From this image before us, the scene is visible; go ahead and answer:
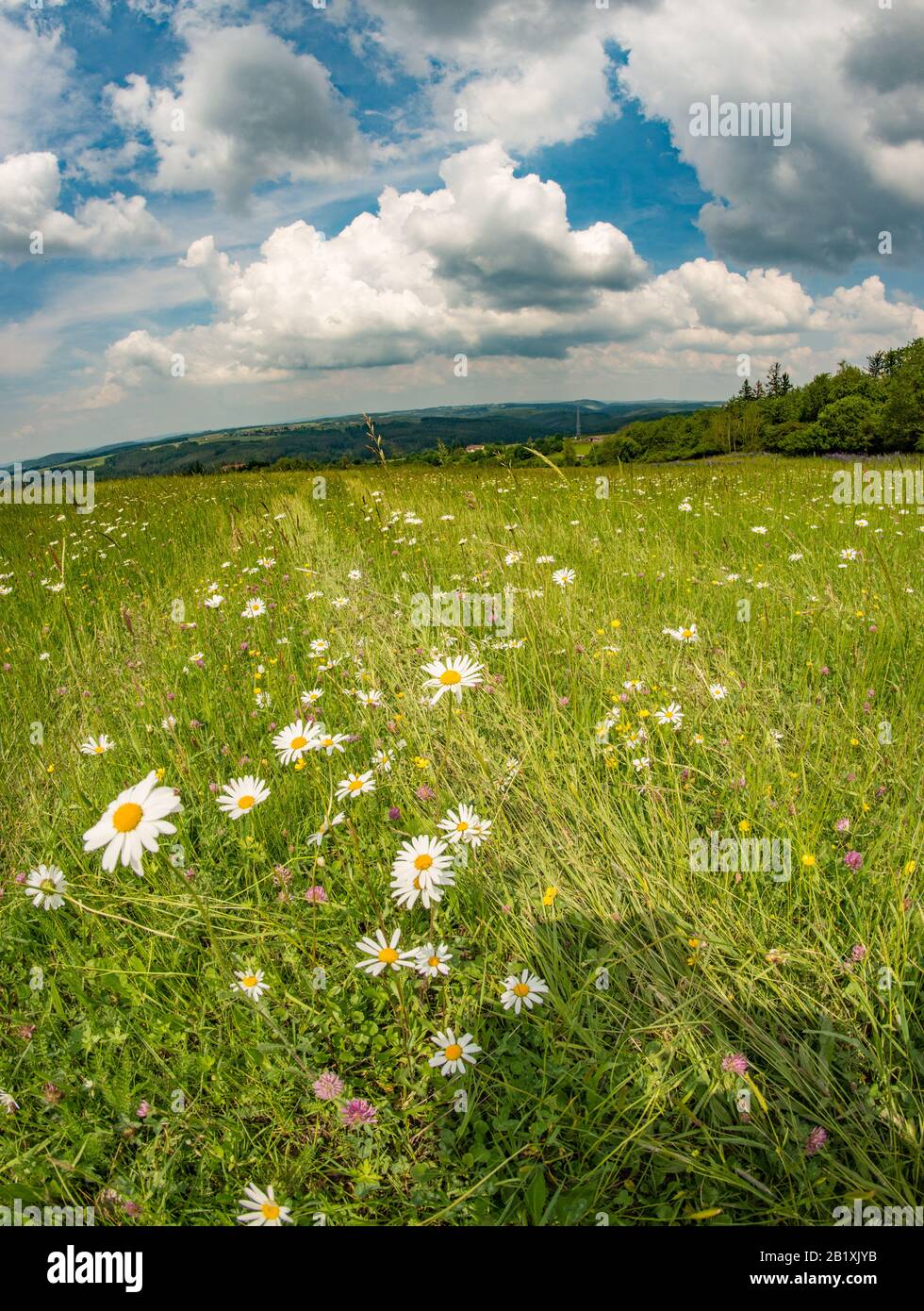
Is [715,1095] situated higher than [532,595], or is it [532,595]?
[532,595]

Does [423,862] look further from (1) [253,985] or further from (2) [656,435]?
(2) [656,435]

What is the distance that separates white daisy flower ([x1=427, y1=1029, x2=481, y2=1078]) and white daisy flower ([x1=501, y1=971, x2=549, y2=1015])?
5.5 inches

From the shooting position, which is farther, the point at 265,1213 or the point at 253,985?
the point at 253,985

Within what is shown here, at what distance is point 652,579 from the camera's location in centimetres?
503

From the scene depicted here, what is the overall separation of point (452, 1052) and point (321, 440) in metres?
30.1

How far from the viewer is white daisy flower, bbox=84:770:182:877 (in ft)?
4.37

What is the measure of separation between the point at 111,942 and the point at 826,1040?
2.22m

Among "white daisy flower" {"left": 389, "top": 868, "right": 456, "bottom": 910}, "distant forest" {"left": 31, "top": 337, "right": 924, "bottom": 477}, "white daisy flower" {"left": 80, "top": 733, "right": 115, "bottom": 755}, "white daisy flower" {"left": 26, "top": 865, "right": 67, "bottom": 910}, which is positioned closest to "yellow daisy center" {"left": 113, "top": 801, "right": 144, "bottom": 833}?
"white daisy flower" {"left": 26, "top": 865, "right": 67, "bottom": 910}

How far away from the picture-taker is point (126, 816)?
142cm

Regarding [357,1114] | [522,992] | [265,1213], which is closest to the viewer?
[265,1213]

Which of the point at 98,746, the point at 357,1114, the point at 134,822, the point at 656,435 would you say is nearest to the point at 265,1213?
the point at 357,1114

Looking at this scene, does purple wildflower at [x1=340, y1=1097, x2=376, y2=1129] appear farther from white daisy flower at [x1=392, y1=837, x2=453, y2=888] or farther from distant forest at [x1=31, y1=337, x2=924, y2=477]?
distant forest at [x1=31, y1=337, x2=924, y2=477]
